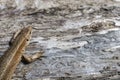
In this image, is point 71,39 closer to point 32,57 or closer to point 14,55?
point 32,57

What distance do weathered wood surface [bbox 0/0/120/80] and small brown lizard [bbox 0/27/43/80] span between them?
0.27 feet

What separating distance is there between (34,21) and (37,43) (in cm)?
39

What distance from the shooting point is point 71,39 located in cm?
462

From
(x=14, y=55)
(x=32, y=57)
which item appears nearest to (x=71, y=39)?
(x=32, y=57)

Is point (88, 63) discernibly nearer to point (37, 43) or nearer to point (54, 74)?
point (54, 74)

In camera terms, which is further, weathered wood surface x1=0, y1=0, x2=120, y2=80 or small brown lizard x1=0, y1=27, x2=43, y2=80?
small brown lizard x1=0, y1=27, x2=43, y2=80

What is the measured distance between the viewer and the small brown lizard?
4.50 meters

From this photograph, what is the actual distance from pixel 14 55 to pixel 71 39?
2.92 feet

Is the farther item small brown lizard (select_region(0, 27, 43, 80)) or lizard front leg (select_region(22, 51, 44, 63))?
small brown lizard (select_region(0, 27, 43, 80))

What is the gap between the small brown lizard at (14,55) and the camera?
450 cm

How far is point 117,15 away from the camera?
4.82 m

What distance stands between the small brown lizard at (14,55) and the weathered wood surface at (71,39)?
0.27 ft

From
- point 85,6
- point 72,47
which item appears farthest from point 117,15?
point 72,47

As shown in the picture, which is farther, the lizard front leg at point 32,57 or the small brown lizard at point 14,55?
the small brown lizard at point 14,55
